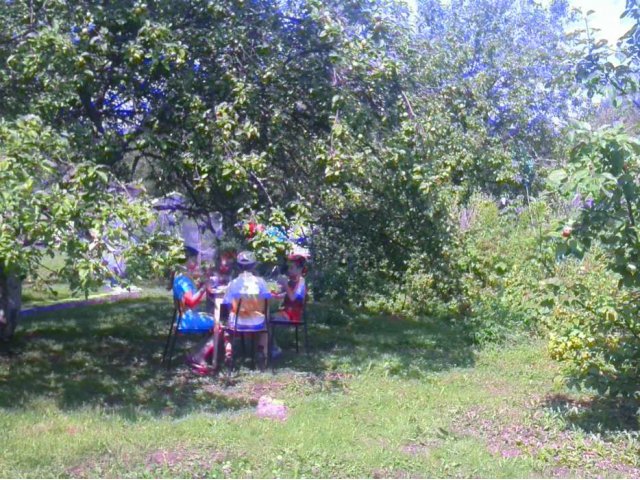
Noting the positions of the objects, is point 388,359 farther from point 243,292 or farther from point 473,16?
point 473,16

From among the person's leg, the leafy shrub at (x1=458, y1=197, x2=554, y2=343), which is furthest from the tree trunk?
the leafy shrub at (x1=458, y1=197, x2=554, y2=343)

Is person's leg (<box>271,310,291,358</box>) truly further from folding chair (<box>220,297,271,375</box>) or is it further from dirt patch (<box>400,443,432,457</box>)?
dirt patch (<box>400,443,432,457</box>)

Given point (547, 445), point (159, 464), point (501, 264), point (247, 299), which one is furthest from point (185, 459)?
point (501, 264)

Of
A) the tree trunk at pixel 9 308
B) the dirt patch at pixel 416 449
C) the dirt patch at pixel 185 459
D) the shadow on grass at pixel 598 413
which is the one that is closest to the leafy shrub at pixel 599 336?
the shadow on grass at pixel 598 413

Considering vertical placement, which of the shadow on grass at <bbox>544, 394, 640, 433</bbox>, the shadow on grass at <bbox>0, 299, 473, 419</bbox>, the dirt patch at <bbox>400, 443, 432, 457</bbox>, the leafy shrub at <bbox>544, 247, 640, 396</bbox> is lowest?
the dirt patch at <bbox>400, 443, 432, 457</bbox>

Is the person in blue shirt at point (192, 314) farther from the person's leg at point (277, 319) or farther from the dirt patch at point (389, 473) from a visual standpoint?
the dirt patch at point (389, 473)

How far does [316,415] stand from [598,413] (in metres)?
2.31

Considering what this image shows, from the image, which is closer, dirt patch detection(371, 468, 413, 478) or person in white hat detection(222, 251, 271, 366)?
dirt patch detection(371, 468, 413, 478)

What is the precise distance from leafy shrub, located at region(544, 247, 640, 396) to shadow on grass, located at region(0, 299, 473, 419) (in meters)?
2.13

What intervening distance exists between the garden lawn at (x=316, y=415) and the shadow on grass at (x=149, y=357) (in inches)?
1.1

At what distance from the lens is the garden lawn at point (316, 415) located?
5754mm

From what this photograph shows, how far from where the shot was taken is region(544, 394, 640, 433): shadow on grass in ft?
22.1

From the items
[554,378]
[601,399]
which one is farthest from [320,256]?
[601,399]

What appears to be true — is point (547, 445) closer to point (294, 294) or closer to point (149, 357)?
point (294, 294)
